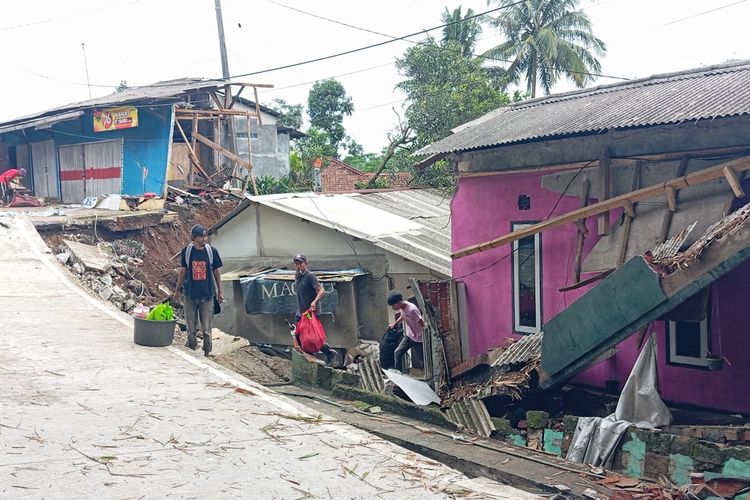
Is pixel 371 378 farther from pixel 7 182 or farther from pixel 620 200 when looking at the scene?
pixel 7 182

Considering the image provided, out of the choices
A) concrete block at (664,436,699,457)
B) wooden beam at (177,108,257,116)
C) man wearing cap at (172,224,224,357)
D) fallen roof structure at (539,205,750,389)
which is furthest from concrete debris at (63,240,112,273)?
concrete block at (664,436,699,457)

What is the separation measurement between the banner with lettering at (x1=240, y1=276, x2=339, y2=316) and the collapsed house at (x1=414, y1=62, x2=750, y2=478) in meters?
4.44

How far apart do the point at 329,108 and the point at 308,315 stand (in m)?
30.6

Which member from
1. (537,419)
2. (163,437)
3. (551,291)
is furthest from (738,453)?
(163,437)

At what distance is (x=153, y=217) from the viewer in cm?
2055

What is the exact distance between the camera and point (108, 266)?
16750 millimetres

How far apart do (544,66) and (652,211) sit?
24.4 m

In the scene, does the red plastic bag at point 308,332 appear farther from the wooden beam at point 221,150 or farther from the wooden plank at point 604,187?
the wooden beam at point 221,150

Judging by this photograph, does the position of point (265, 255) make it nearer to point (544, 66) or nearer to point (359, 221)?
point (359, 221)

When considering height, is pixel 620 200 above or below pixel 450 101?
below

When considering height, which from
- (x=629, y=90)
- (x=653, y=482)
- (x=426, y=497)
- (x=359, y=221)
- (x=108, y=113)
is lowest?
(x=653, y=482)

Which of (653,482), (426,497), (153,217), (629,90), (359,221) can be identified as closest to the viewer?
(426,497)

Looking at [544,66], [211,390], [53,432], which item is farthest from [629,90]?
[544,66]

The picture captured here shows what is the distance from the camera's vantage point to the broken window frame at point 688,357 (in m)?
8.19
